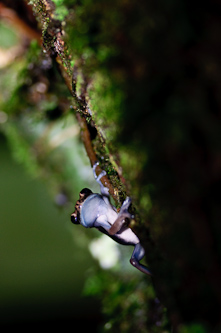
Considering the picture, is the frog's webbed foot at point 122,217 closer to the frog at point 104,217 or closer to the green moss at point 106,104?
the frog at point 104,217

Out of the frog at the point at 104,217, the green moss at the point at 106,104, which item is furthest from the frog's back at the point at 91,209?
the green moss at the point at 106,104

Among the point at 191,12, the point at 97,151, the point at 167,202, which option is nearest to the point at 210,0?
Answer: the point at 191,12

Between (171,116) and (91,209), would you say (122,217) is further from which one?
(171,116)

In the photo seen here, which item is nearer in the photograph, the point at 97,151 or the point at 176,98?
the point at 176,98

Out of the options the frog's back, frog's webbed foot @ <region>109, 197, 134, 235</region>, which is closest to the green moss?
frog's webbed foot @ <region>109, 197, 134, 235</region>

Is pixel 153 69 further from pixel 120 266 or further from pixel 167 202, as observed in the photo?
pixel 120 266

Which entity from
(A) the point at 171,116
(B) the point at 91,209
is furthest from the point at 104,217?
(A) the point at 171,116

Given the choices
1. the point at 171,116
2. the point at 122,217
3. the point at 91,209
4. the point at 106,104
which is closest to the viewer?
the point at 171,116
